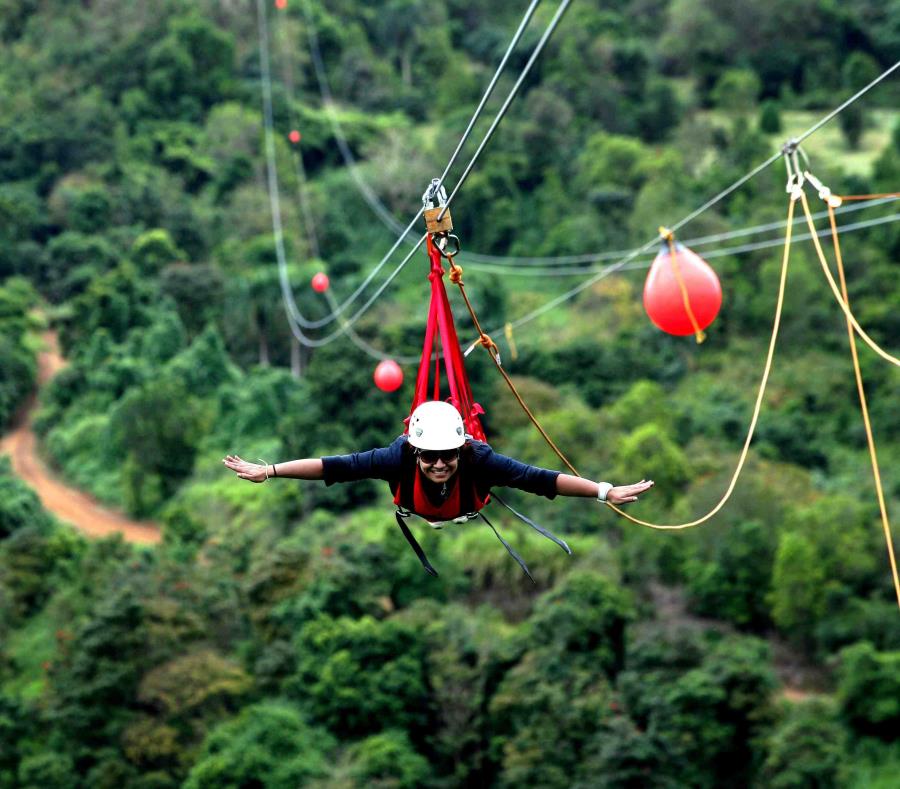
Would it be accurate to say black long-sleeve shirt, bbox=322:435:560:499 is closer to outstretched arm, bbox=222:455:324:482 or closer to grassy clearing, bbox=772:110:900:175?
outstretched arm, bbox=222:455:324:482

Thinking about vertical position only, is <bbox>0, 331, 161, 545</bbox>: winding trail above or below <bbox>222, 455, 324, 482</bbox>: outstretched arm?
above

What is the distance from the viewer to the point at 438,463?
19.1ft

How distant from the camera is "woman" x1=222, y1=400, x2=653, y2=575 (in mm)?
5723

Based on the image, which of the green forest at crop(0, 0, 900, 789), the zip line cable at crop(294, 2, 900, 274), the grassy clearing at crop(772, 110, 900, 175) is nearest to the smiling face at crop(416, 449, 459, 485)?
the green forest at crop(0, 0, 900, 789)

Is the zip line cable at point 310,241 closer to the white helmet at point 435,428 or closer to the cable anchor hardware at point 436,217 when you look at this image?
the cable anchor hardware at point 436,217

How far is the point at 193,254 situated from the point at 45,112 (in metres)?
6.53

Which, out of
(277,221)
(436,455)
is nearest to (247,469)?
(436,455)

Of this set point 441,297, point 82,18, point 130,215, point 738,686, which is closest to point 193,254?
point 130,215

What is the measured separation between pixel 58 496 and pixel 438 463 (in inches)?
833

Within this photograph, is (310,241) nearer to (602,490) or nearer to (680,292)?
(680,292)

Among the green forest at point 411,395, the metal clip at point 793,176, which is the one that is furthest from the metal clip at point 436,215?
the green forest at point 411,395

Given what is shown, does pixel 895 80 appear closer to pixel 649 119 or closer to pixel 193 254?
pixel 649 119

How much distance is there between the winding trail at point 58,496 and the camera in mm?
24609

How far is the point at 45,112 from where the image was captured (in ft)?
114
